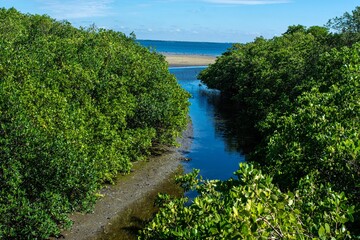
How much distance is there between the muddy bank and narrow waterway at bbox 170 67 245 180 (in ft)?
10.6

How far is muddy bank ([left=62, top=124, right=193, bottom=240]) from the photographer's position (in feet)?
92.8

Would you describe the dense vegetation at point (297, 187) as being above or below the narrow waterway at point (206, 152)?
above

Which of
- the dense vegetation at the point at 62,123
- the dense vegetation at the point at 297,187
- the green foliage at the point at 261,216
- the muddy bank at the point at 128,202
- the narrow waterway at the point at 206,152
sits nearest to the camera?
the green foliage at the point at 261,216

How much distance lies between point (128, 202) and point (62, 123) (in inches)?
415

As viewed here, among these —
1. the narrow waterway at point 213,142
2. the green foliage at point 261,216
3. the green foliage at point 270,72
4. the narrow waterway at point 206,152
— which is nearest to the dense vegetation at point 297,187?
the green foliage at point 261,216

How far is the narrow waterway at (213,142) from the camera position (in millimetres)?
43381

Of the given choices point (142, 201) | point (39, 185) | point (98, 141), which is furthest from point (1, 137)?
point (142, 201)

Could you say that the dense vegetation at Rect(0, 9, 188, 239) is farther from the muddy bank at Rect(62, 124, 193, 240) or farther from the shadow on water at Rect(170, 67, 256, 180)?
the shadow on water at Rect(170, 67, 256, 180)

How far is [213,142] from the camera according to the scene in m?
54.5

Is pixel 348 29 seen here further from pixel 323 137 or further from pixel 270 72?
pixel 323 137

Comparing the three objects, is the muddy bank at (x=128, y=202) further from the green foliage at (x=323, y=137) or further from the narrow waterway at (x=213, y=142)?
the green foliage at (x=323, y=137)

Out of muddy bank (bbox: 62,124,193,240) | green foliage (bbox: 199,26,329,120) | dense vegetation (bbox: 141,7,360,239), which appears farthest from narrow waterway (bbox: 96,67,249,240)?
dense vegetation (bbox: 141,7,360,239)

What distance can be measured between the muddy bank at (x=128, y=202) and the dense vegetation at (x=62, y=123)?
193 centimetres

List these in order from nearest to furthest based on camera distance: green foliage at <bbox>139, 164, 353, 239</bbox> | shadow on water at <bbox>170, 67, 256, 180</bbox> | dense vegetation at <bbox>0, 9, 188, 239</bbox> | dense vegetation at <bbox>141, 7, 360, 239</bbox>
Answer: green foliage at <bbox>139, 164, 353, 239</bbox> → dense vegetation at <bbox>141, 7, 360, 239</bbox> → dense vegetation at <bbox>0, 9, 188, 239</bbox> → shadow on water at <bbox>170, 67, 256, 180</bbox>
